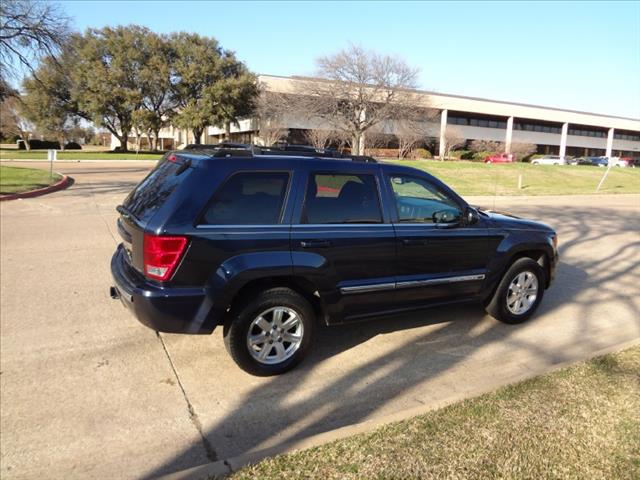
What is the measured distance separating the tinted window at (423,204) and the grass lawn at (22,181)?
14.8 meters

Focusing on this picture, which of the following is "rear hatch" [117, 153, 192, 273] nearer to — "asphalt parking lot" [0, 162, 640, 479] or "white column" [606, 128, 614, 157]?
"asphalt parking lot" [0, 162, 640, 479]

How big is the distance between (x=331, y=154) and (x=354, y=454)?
8.79 ft

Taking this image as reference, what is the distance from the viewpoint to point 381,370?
4203 millimetres

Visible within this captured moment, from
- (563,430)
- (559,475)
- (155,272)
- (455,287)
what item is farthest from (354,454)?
(455,287)

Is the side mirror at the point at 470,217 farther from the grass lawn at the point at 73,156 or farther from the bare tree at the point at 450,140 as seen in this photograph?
the bare tree at the point at 450,140

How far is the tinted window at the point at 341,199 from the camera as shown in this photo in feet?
13.3

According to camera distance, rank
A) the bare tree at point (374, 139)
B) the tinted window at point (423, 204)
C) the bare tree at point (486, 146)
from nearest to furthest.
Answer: the tinted window at point (423, 204), the bare tree at point (374, 139), the bare tree at point (486, 146)

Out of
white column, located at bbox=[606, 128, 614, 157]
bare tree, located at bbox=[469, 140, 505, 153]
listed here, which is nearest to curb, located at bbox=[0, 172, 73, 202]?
bare tree, located at bbox=[469, 140, 505, 153]

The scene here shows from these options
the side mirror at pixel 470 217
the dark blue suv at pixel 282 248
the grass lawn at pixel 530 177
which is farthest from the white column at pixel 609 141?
the dark blue suv at pixel 282 248

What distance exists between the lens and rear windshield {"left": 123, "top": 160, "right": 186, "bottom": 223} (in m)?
3.81

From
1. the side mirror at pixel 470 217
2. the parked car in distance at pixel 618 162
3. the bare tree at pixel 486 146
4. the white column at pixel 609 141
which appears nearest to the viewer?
the side mirror at pixel 470 217

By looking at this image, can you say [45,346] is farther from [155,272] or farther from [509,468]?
[509,468]

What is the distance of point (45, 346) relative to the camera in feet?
14.5

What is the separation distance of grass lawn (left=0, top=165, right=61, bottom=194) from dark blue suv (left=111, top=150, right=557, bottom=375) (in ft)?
47.3
